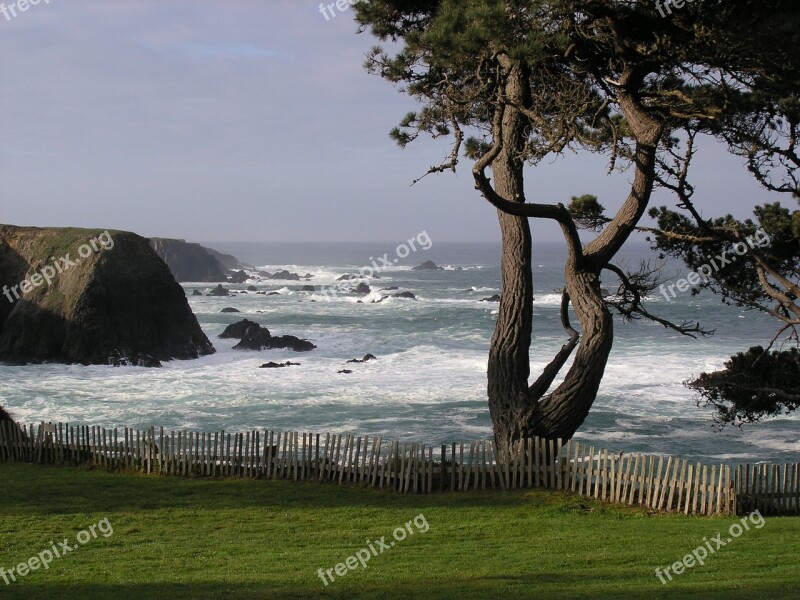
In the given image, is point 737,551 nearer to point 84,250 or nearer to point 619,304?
point 619,304

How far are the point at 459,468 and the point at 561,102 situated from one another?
7434 mm

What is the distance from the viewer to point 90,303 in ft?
154

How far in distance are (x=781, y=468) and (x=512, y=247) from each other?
6.72m

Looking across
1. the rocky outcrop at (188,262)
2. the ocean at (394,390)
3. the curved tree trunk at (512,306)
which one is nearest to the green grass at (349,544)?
the curved tree trunk at (512,306)

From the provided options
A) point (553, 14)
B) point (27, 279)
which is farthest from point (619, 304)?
point (27, 279)

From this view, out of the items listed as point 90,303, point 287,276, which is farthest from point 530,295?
point 287,276

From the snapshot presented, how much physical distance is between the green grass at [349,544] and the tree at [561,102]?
277 centimetres

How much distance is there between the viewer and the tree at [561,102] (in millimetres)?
14102

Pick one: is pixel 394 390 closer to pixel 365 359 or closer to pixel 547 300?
pixel 365 359

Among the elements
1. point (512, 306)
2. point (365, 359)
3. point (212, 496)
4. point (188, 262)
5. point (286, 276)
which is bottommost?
point (212, 496)

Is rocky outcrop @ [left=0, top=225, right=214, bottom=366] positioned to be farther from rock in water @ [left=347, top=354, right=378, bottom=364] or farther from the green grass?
the green grass

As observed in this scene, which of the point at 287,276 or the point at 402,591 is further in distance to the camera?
the point at 287,276

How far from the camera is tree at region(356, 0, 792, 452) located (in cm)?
1410

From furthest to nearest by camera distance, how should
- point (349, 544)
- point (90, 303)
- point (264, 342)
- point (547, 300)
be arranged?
1. point (547, 300)
2. point (264, 342)
3. point (90, 303)
4. point (349, 544)
